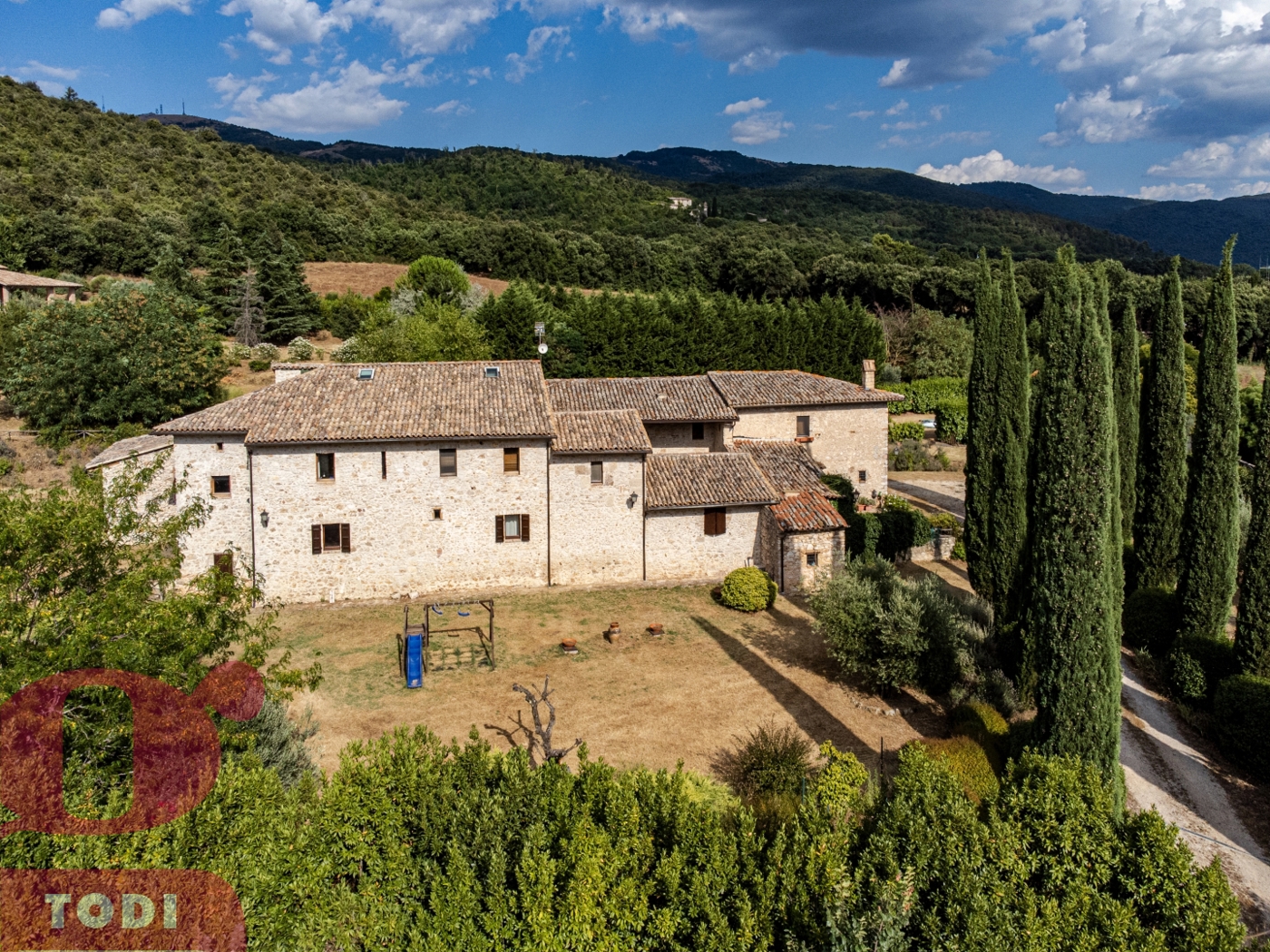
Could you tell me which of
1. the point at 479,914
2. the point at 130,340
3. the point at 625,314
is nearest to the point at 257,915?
the point at 479,914

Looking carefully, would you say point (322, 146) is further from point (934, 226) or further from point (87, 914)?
point (87, 914)

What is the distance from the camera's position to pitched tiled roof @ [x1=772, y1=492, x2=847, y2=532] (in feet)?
81.6

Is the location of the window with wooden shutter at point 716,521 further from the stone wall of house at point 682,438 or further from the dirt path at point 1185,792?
the dirt path at point 1185,792

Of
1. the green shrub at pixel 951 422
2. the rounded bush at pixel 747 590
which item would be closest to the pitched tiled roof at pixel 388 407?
the rounded bush at pixel 747 590

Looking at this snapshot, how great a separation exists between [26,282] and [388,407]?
1321 inches

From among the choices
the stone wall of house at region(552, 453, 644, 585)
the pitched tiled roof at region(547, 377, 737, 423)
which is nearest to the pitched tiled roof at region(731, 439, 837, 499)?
the pitched tiled roof at region(547, 377, 737, 423)

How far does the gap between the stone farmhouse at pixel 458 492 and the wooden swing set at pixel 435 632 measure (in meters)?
1.91

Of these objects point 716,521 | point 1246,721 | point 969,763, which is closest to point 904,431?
point 716,521

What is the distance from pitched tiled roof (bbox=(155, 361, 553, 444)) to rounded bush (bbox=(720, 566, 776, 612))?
301 inches

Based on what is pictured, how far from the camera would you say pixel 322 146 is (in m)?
168

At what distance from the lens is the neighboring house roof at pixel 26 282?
42500mm

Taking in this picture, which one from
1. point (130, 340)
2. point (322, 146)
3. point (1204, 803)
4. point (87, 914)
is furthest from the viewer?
point (322, 146)

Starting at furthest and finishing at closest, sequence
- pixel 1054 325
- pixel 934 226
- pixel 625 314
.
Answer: pixel 934 226 → pixel 625 314 → pixel 1054 325

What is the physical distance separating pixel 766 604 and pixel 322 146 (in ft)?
588
